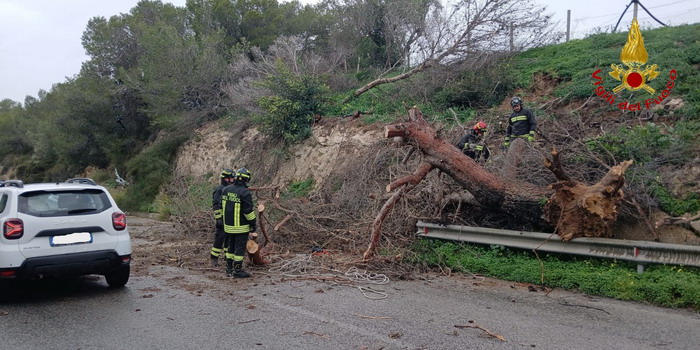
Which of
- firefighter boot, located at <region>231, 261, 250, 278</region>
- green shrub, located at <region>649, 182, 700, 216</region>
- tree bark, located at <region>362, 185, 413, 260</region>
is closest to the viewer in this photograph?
green shrub, located at <region>649, 182, 700, 216</region>

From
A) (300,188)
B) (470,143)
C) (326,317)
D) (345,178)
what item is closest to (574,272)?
(326,317)

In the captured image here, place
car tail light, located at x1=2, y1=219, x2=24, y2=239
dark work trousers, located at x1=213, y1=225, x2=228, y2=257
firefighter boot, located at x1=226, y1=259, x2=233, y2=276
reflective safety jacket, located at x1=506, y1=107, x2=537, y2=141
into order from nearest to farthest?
car tail light, located at x1=2, y1=219, x2=24, y2=239 < firefighter boot, located at x1=226, y1=259, x2=233, y2=276 < dark work trousers, located at x1=213, y1=225, x2=228, y2=257 < reflective safety jacket, located at x1=506, y1=107, x2=537, y2=141

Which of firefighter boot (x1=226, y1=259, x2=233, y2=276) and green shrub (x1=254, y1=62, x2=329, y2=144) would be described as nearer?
firefighter boot (x1=226, y1=259, x2=233, y2=276)

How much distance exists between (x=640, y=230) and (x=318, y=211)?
19.4 ft

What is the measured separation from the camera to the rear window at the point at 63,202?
6738mm

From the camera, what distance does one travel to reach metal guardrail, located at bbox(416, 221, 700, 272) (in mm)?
6578

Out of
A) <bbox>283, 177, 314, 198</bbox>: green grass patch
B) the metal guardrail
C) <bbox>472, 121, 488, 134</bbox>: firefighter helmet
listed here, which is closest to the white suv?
the metal guardrail

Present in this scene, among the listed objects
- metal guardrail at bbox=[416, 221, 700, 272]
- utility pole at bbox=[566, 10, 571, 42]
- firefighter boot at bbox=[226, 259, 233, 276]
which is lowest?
firefighter boot at bbox=[226, 259, 233, 276]

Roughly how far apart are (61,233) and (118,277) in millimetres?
1118

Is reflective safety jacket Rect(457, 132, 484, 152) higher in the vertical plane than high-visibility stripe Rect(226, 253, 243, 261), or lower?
higher

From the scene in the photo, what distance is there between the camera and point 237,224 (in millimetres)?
8156

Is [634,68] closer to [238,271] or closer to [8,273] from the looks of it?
[238,271]

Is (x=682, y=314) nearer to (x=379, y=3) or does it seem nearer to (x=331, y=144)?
(x=331, y=144)

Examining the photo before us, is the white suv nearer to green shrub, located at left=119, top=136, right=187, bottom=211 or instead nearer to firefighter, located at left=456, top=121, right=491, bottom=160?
firefighter, located at left=456, top=121, right=491, bottom=160
